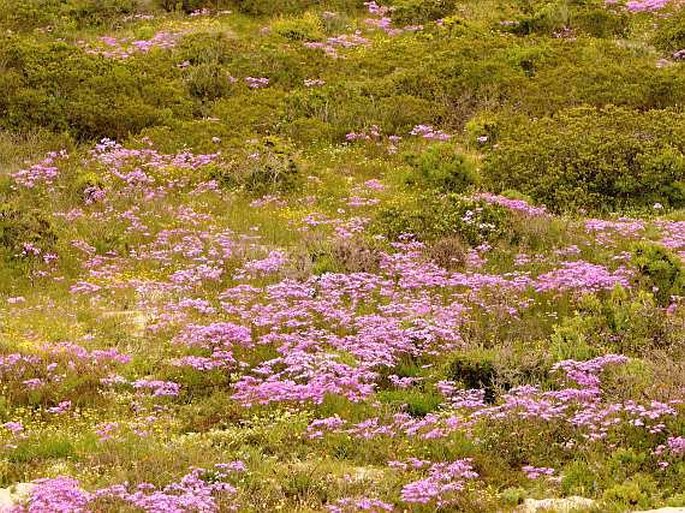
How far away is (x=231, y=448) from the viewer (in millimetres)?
9602

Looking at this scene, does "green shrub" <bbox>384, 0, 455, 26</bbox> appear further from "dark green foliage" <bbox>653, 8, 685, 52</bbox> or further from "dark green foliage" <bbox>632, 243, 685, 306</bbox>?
"dark green foliage" <bbox>632, 243, 685, 306</bbox>

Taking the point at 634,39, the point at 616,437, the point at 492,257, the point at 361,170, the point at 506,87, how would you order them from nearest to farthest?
the point at 616,437 → the point at 492,257 → the point at 361,170 → the point at 506,87 → the point at 634,39

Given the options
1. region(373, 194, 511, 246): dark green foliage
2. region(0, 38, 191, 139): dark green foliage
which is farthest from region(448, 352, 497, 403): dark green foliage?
region(0, 38, 191, 139): dark green foliage

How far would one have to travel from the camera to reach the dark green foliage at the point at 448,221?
52.9 ft

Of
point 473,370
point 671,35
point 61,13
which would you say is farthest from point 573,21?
point 473,370

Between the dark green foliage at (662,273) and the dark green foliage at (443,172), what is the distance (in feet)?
18.4

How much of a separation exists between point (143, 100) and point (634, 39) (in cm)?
1506

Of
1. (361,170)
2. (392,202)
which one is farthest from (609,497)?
(361,170)

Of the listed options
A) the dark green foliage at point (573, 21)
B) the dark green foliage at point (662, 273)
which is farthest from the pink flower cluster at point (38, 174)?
the dark green foliage at point (573, 21)

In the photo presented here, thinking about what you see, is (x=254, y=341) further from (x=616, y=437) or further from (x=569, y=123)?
(x=569, y=123)

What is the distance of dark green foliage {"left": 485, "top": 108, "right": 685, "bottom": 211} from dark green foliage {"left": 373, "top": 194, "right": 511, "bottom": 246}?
2.09 m

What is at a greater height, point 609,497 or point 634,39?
point 634,39

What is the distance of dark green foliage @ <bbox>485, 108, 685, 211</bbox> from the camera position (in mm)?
18094

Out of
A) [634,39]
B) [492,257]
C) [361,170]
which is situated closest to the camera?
[492,257]
